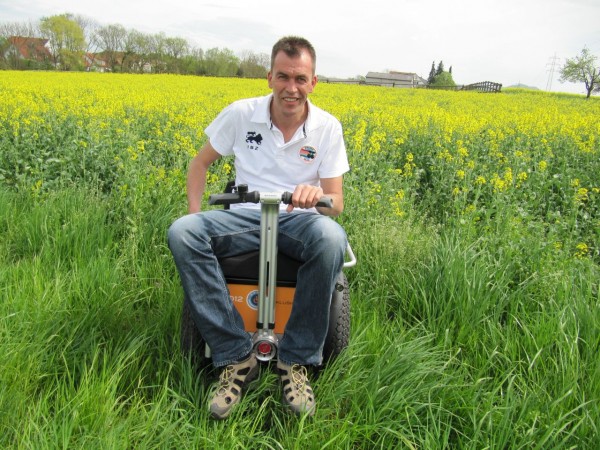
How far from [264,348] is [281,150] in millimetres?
952

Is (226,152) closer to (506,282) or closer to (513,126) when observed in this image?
(506,282)

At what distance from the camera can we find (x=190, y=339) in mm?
2068

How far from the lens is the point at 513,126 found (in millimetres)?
7688

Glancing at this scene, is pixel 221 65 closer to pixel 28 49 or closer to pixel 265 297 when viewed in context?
pixel 28 49

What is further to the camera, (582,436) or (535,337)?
(535,337)

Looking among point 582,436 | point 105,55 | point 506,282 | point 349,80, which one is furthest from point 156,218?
point 105,55

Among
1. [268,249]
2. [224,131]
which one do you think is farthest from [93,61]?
[268,249]

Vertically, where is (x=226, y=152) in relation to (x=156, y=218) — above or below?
above

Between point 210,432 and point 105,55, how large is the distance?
52810 mm

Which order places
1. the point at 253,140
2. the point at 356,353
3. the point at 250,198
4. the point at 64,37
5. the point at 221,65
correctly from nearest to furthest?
the point at 250,198 < the point at 356,353 < the point at 253,140 < the point at 221,65 < the point at 64,37

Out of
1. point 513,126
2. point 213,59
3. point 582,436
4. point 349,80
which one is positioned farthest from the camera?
point 213,59

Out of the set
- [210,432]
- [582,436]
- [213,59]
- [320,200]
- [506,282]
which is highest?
[213,59]

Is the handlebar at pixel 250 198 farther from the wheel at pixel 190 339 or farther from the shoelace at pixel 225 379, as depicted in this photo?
the shoelace at pixel 225 379

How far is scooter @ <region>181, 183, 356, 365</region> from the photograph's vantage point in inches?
73.7
